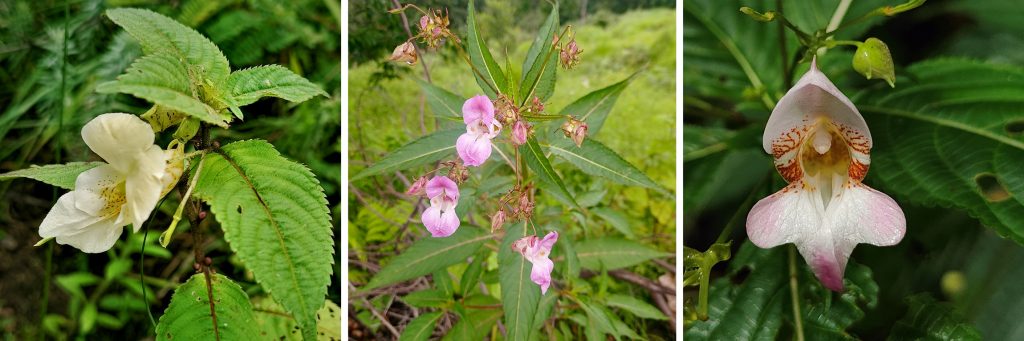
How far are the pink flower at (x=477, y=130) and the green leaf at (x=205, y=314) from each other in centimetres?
28

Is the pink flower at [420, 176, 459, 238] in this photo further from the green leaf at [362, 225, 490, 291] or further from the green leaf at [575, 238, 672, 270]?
the green leaf at [575, 238, 672, 270]

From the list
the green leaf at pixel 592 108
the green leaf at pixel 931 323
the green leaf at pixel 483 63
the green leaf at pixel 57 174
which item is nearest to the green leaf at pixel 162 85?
the green leaf at pixel 57 174

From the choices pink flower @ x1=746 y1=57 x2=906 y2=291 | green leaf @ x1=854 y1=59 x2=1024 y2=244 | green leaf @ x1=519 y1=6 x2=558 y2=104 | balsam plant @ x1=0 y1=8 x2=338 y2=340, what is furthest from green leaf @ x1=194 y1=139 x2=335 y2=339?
green leaf @ x1=854 y1=59 x2=1024 y2=244

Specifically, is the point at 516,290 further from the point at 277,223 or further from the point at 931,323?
the point at 931,323

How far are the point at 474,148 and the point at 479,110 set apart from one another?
0.04 meters

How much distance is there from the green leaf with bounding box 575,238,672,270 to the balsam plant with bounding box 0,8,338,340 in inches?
12.7

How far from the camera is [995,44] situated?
0.73m

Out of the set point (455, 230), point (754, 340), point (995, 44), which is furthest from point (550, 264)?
point (995, 44)

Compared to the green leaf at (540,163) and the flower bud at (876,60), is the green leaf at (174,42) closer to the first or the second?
the green leaf at (540,163)

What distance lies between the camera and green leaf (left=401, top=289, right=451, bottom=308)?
81cm

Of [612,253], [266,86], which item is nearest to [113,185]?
[266,86]

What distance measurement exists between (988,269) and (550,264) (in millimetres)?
454

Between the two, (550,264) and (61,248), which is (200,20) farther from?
(550,264)

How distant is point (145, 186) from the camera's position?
24.2 inches
